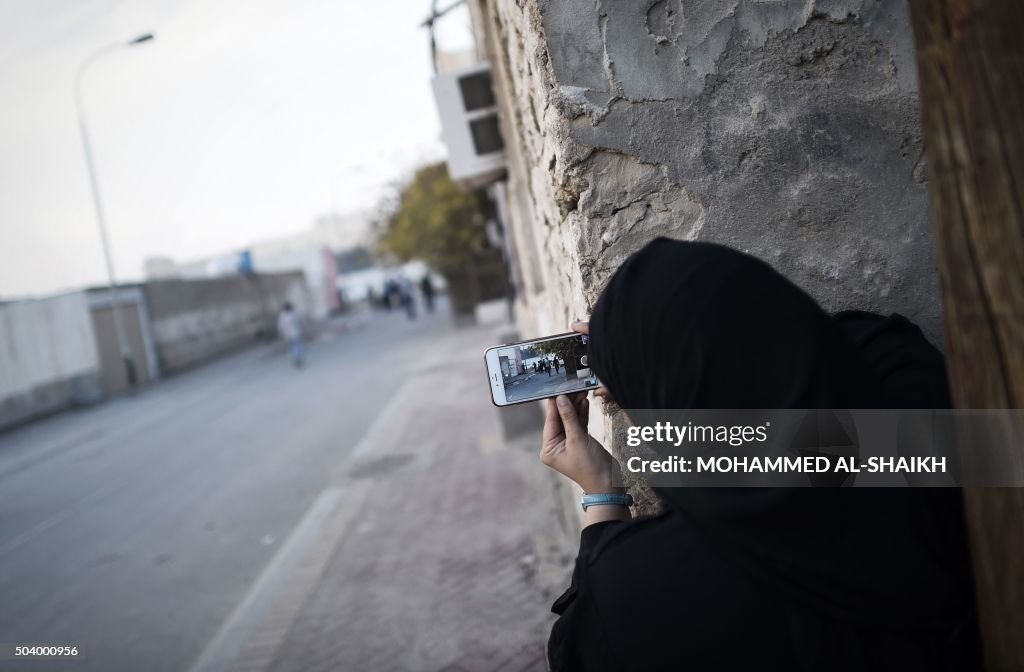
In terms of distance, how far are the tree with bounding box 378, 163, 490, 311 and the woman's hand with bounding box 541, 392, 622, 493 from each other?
16005 mm

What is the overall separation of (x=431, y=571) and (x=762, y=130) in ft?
11.4

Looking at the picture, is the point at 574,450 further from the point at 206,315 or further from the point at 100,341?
the point at 206,315

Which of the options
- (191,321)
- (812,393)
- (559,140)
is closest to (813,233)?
(559,140)

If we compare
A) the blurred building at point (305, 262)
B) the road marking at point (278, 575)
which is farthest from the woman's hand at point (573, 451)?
the blurred building at point (305, 262)

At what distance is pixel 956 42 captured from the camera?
0.97m

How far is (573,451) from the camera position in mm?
1476

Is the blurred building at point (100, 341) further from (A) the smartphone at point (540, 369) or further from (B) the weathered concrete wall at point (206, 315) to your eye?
(A) the smartphone at point (540, 369)

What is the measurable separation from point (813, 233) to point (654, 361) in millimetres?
931

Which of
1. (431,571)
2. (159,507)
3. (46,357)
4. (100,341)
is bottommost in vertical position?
(431,571)

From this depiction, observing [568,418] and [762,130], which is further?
[762,130]

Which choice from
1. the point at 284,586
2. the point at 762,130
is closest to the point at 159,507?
the point at 284,586

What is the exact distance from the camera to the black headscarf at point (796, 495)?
98 centimetres

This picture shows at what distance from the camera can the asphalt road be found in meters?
4.33

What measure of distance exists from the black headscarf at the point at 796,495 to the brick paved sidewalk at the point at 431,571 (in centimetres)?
238
